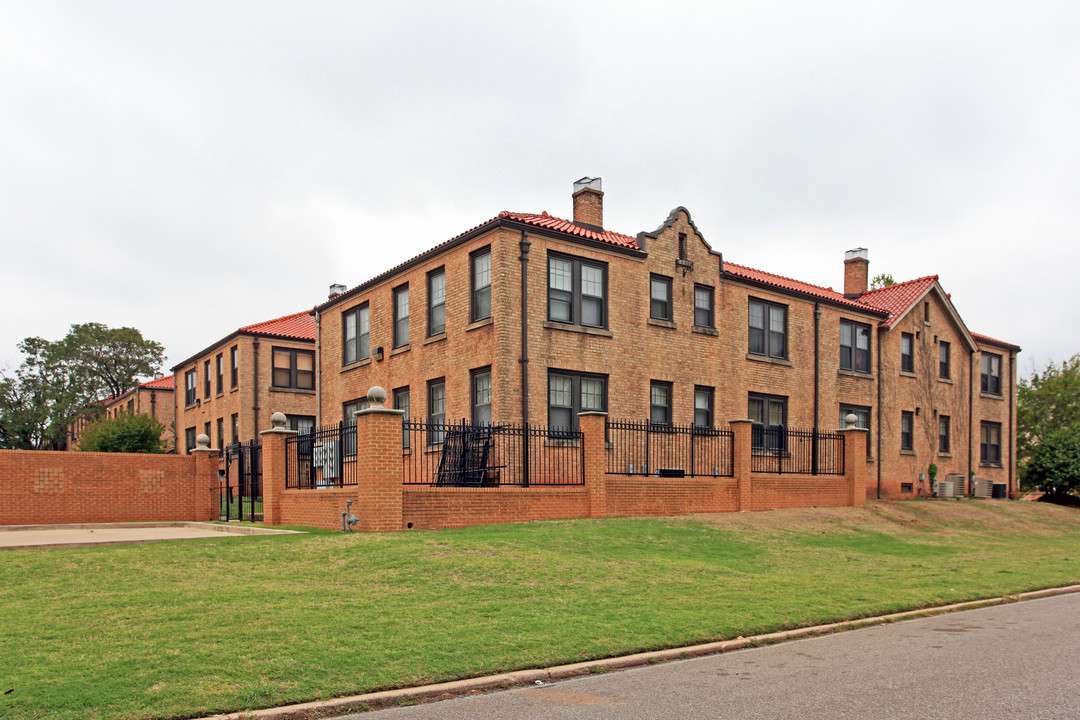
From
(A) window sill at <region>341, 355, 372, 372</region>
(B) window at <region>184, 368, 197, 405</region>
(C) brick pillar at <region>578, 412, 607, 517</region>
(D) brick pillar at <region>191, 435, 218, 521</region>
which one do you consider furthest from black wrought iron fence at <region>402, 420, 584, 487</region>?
(B) window at <region>184, 368, 197, 405</region>

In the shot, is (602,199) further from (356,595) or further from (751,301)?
(356,595)

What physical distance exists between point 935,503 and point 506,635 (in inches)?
865

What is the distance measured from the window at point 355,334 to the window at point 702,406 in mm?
9721

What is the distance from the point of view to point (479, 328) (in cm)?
2178

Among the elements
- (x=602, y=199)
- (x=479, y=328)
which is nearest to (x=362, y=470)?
(x=479, y=328)

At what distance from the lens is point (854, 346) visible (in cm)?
3008

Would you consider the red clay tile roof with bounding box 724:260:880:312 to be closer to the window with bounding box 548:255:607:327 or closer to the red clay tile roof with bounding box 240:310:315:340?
the window with bounding box 548:255:607:327

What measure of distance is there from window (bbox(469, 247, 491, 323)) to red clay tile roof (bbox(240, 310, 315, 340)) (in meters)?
17.1

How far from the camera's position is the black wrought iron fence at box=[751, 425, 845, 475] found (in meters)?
25.4

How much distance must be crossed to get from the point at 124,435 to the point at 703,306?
19.9m

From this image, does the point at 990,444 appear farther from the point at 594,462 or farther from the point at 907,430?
the point at 594,462

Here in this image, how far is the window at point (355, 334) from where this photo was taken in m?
27.4

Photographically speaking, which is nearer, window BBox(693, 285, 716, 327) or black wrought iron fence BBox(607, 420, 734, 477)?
black wrought iron fence BBox(607, 420, 734, 477)

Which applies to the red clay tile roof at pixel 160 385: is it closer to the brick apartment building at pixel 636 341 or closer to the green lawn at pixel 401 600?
the brick apartment building at pixel 636 341
